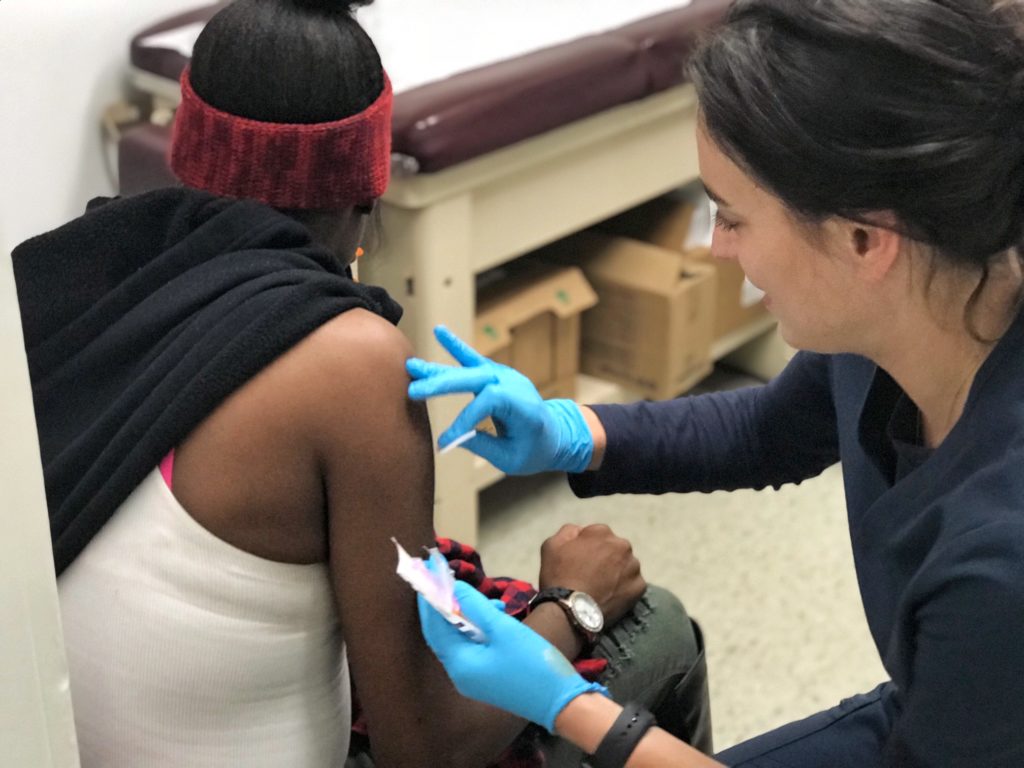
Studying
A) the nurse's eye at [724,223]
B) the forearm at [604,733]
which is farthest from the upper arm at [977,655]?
the nurse's eye at [724,223]

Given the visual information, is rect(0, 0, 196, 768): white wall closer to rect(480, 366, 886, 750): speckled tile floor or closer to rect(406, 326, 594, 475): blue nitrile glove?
rect(406, 326, 594, 475): blue nitrile glove

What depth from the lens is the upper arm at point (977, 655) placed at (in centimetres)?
92

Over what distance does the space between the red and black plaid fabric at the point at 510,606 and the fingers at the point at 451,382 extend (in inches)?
6.5

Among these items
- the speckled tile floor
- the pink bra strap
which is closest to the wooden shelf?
the speckled tile floor

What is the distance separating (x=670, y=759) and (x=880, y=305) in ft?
1.40

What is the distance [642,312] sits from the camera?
8.02ft

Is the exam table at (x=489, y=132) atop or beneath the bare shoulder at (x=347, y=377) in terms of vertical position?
beneath

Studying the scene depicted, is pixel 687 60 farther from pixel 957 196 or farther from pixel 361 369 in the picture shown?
pixel 361 369

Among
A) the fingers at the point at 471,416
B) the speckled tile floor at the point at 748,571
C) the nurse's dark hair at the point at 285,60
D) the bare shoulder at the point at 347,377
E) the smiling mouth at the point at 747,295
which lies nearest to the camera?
the bare shoulder at the point at 347,377

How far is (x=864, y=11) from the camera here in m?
0.92

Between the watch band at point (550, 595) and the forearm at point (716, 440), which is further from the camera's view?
the forearm at point (716, 440)

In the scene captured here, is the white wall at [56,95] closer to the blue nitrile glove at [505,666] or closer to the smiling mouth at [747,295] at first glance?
the blue nitrile glove at [505,666]

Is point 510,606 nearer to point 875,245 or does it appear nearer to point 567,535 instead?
point 567,535

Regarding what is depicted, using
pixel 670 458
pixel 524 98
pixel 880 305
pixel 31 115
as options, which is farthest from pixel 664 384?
pixel 880 305
